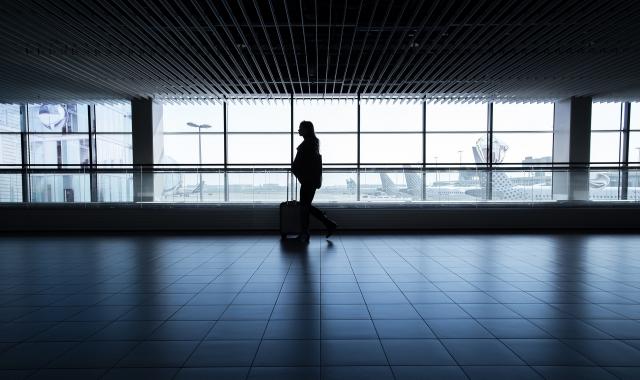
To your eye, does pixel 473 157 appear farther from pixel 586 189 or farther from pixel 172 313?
pixel 172 313

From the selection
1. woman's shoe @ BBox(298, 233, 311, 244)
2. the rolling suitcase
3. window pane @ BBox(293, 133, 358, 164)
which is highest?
window pane @ BBox(293, 133, 358, 164)

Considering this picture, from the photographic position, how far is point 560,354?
2.06 m

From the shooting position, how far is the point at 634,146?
11.0 metres

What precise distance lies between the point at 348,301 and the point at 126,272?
98.8 inches

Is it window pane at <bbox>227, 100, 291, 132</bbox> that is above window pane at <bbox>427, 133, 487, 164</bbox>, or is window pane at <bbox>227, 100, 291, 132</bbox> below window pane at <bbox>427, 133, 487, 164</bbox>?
above

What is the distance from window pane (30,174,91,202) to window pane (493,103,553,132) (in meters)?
10.8

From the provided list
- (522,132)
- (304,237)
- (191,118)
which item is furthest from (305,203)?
(522,132)

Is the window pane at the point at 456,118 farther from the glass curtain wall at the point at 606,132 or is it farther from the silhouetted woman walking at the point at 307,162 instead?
the silhouetted woman walking at the point at 307,162

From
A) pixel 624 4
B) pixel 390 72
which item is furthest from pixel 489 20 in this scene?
pixel 390 72

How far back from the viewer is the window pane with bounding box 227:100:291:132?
10.8m

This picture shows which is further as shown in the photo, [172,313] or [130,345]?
[172,313]

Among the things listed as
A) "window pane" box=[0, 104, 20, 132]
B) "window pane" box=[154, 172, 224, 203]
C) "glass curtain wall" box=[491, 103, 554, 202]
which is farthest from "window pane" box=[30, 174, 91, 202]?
"glass curtain wall" box=[491, 103, 554, 202]

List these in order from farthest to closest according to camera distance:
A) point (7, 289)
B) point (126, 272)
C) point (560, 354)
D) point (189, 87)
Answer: point (189, 87)
point (126, 272)
point (7, 289)
point (560, 354)

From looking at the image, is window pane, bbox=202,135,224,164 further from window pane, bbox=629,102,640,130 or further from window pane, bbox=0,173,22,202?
window pane, bbox=629,102,640,130
